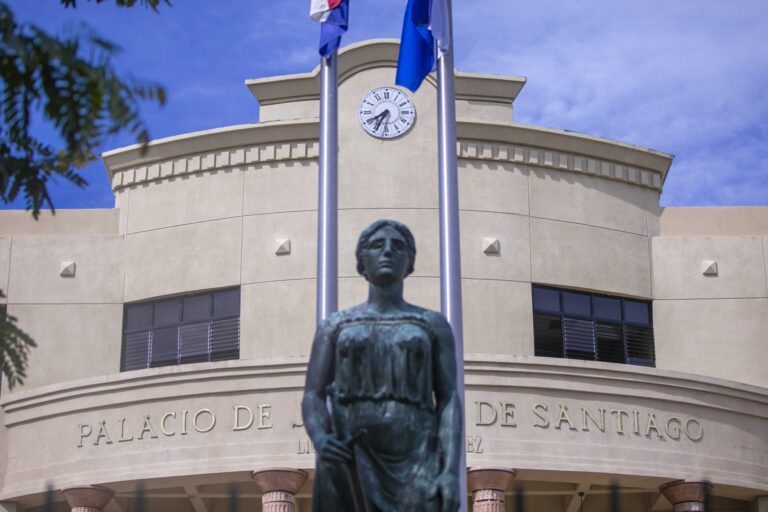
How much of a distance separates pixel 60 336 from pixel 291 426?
689cm

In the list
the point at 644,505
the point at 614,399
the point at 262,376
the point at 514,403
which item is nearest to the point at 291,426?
the point at 262,376

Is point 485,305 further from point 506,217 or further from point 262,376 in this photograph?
point 262,376

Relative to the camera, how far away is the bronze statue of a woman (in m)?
7.55

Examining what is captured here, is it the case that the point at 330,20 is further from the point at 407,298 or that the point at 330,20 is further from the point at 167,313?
the point at 167,313

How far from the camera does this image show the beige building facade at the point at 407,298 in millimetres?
26984

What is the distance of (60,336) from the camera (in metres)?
31.0

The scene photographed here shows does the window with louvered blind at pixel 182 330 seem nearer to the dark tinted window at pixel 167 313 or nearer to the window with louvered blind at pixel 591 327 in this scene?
the dark tinted window at pixel 167 313

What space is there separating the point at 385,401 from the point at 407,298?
21208mm

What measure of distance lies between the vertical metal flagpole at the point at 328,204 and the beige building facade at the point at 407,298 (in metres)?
6.84

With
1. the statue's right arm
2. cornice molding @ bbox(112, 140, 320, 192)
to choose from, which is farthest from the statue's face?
cornice molding @ bbox(112, 140, 320, 192)

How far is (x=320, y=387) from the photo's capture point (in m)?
7.90

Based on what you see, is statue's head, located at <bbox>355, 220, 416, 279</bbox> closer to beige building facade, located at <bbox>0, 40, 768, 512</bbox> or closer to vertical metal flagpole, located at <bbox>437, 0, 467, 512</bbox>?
vertical metal flagpole, located at <bbox>437, 0, 467, 512</bbox>

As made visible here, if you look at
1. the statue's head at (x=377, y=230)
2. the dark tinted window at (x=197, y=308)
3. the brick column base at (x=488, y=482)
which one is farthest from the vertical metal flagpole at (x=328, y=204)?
the statue's head at (x=377, y=230)

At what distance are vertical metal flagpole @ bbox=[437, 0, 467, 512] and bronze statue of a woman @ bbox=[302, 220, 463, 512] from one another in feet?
34.8
